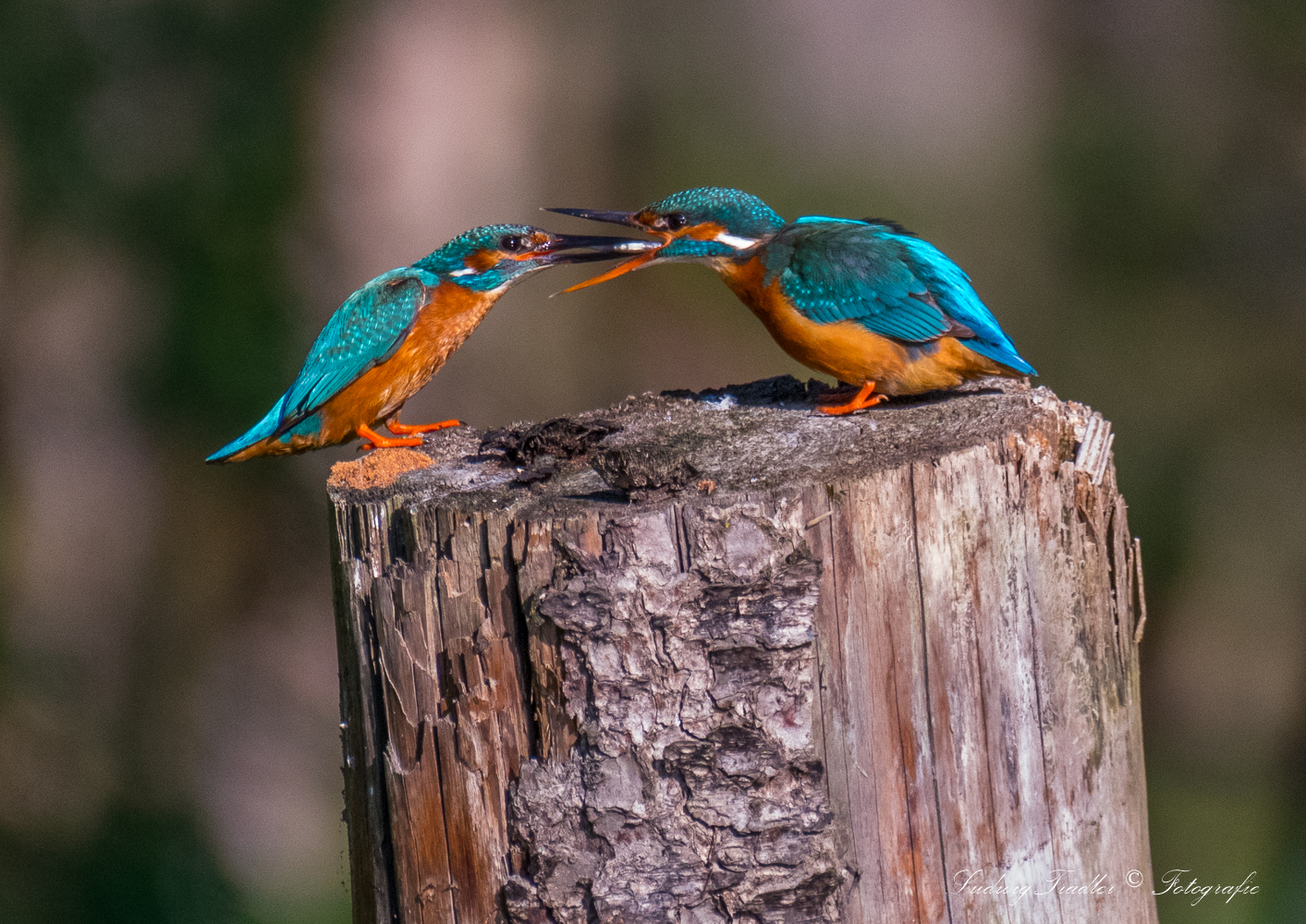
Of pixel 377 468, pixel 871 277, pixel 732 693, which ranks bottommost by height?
pixel 732 693

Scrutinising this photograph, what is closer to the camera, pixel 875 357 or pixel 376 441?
pixel 875 357

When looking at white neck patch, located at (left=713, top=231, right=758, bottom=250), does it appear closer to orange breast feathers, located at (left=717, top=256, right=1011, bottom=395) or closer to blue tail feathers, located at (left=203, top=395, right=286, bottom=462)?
orange breast feathers, located at (left=717, top=256, right=1011, bottom=395)

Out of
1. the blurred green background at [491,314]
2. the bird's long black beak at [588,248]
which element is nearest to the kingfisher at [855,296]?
the bird's long black beak at [588,248]

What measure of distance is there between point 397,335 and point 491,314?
325 centimetres

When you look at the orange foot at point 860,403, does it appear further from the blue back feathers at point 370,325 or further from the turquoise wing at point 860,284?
the blue back feathers at point 370,325

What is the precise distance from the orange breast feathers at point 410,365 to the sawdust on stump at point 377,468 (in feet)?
2.11

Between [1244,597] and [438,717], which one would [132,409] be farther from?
[1244,597]

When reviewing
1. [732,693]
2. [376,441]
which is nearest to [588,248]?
[376,441]

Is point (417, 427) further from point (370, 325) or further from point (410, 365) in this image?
point (370, 325)

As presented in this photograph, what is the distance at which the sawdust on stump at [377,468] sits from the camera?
240cm

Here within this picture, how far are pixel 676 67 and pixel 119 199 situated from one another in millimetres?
3718

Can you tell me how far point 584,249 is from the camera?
3369 millimetres

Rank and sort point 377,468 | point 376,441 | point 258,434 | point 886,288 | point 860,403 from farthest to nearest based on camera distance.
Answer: point 258,434, point 376,441, point 886,288, point 860,403, point 377,468

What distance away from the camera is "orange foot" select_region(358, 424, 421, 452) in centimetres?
292
